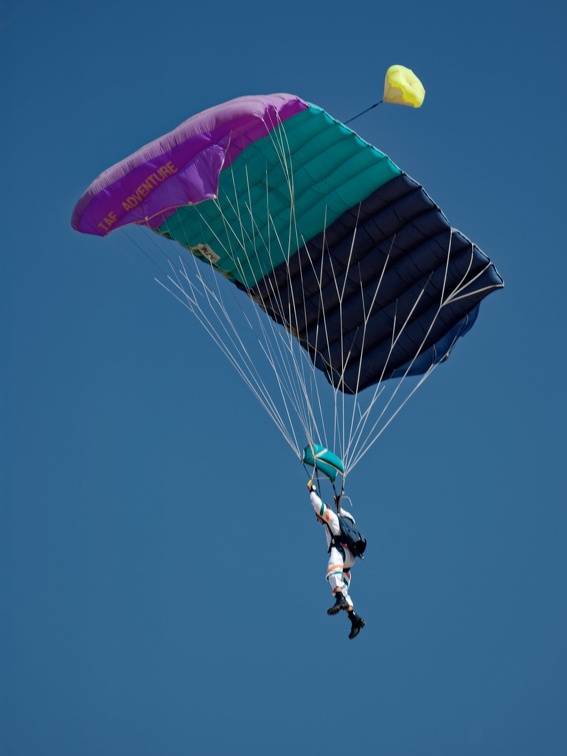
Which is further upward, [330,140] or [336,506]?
[330,140]

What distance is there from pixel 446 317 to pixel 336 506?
3.04m

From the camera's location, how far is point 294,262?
1487cm

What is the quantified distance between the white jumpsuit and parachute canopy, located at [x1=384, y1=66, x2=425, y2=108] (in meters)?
3.94

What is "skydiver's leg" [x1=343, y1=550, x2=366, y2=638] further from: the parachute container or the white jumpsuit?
the parachute container

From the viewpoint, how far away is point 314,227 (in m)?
14.5

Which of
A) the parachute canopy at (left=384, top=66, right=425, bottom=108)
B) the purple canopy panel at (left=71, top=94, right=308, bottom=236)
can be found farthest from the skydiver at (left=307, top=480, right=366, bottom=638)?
the parachute canopy at (left=384, top=66, right=425, bottom=108)

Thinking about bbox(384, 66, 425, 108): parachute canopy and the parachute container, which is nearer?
the parachute container

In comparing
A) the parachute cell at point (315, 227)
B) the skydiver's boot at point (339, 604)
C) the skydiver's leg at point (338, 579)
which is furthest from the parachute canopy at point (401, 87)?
the skydiver's boot at point (339, 604)

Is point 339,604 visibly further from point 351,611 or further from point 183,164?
point 183,164

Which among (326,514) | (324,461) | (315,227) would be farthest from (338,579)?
(315,227)

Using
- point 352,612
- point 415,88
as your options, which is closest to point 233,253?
point 415,88

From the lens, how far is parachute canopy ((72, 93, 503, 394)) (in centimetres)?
1322

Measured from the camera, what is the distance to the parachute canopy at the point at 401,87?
12766 millimetres

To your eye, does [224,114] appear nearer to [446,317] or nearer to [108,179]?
[108,179]
